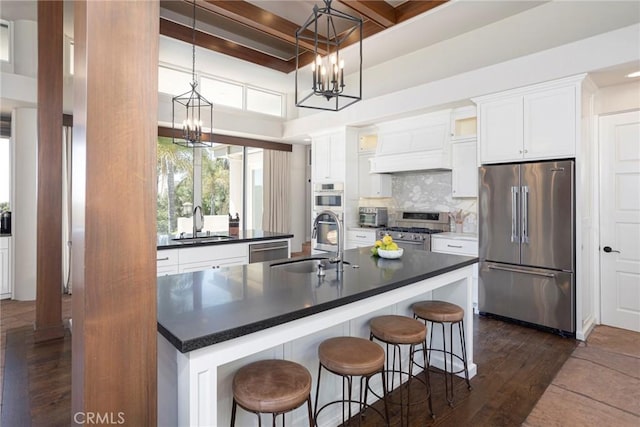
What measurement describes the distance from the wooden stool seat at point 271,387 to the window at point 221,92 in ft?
18.0

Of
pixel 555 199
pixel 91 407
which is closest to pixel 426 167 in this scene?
pixel 555 199

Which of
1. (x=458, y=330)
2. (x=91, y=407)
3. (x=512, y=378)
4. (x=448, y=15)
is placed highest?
(x=448, y=15)

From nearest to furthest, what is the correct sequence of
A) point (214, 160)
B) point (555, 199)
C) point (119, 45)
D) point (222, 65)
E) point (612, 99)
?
1. point (119, 45)
2. point (555, 199)
3. point (612, 99)
4. point (222, 65)
5. point (214, 160)

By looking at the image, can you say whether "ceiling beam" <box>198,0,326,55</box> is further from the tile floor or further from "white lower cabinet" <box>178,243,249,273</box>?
the tile floor

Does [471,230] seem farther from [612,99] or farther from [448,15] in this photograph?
[448,15]

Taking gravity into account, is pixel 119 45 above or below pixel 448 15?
below

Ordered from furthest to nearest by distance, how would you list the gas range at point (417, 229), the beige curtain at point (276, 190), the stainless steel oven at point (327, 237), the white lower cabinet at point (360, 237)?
the beige curtain at point (276, 190)
the stainless steel oven at point (327, 237)
the white lower cabinet at point (360, 237)
the gas range at point (417, 229)

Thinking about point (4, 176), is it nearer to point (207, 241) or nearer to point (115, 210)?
point (207, 241)

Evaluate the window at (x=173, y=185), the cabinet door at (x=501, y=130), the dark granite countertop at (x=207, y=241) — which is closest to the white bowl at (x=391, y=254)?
the dark granite countertop at (x=207, y=241)

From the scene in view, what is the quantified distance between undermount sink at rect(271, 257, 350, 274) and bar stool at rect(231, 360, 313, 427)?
804 mm

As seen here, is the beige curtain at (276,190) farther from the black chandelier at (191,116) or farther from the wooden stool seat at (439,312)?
the wooden stool seat at (439,312)

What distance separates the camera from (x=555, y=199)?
3504 mm

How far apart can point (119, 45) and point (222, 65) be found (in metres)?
5.03

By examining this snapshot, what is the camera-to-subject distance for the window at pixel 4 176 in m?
5.15
